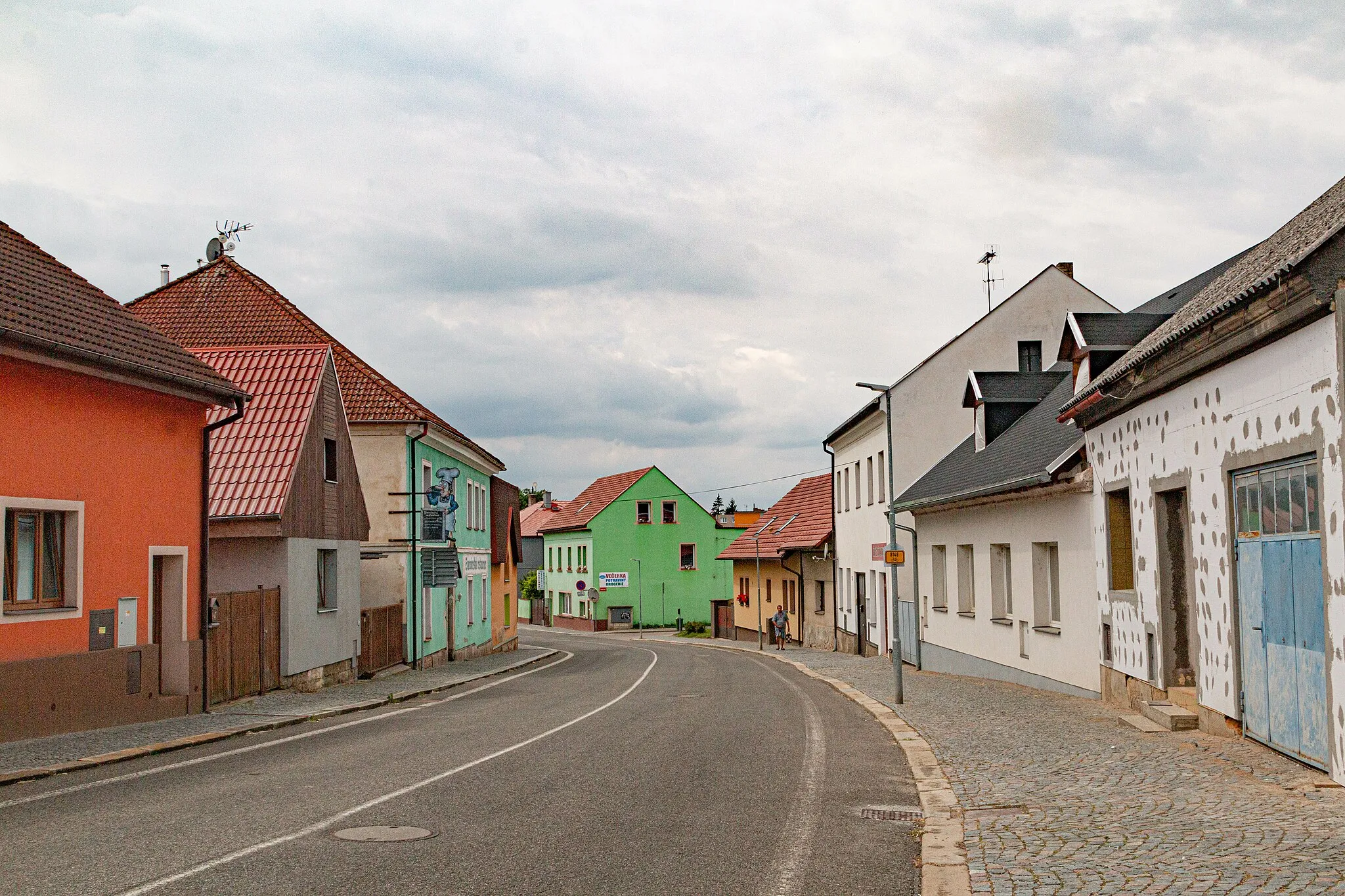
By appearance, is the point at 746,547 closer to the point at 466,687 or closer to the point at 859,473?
the point at 859,473

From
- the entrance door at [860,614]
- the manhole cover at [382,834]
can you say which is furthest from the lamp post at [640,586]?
the manhole cover at [382,834]

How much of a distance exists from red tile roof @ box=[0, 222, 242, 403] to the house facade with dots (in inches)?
494

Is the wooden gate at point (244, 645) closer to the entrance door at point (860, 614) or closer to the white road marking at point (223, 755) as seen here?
the white road marking at point (223, 755)

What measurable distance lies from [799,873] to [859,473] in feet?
103

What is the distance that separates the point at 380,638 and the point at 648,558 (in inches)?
2061

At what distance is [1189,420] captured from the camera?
12938 mm

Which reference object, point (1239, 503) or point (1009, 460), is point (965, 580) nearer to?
point (1009, 460)

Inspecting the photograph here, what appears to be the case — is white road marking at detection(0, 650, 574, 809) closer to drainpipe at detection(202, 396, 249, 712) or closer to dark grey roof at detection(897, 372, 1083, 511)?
drainpipe at detection(202, 396, 249, 712)

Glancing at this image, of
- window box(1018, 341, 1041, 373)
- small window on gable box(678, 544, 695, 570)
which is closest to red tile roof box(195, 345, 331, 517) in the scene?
window box(1018, 341, 1041, 373)

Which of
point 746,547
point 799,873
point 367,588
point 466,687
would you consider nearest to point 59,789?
point 799,873

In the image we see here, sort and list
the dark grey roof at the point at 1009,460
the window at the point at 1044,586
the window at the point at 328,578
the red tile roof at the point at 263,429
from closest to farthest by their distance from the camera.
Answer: the dark grey roof at the point at 1009,460
the window at the point at 1044,586
the red tile roof at the point at 263,429
the window at the point at 328,578

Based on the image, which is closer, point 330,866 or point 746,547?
point 330,866

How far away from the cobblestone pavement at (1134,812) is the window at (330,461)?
13950 millimetres

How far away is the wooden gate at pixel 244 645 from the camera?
19.1 m
